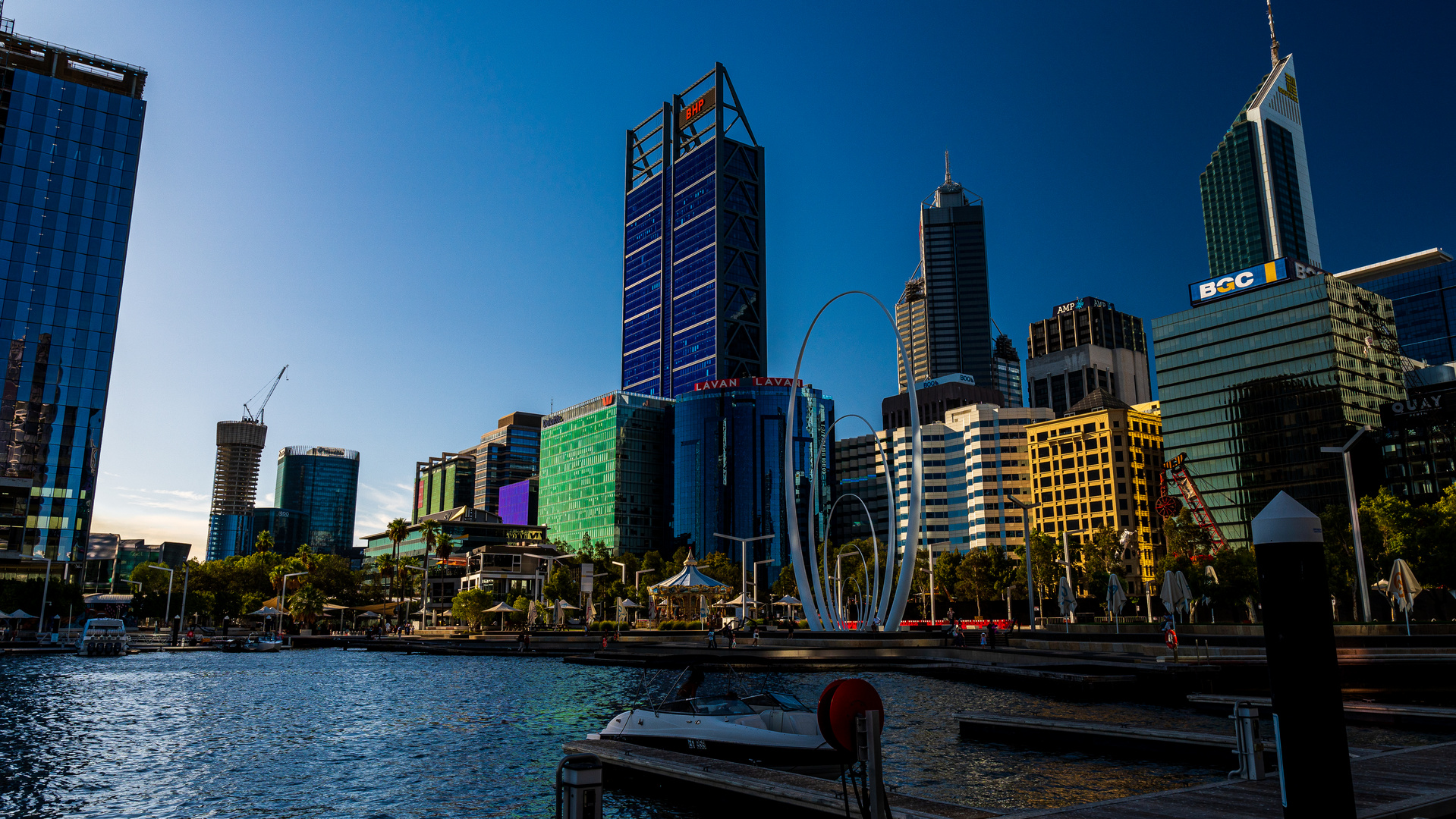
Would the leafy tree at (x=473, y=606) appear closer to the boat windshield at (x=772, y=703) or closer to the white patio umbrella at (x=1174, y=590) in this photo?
the white patio umbrella at (x=1174, y=590)

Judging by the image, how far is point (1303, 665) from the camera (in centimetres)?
803

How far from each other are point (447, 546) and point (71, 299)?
226 feet

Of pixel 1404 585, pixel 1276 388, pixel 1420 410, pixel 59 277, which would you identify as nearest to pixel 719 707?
pixel 1404 585

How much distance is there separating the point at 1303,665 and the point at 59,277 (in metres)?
165

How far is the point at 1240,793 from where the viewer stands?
40.9 feet

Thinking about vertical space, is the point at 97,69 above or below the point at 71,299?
above

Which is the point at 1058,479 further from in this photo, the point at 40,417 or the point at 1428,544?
the point at 40,417

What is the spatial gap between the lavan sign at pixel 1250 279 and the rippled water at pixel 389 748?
5712 inches

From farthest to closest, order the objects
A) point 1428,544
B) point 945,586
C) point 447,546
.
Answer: point 945,586 → point 447,546 → point 1428,544

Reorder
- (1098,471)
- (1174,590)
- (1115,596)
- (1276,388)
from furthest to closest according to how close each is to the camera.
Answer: (1098,471) < (1276,388) < (1115,596) < (1174,590)

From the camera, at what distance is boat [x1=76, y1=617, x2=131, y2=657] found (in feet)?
245

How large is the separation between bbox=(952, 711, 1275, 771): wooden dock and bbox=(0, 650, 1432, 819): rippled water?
2.37ft

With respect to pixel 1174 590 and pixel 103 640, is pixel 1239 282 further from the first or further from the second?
pixel 103 640

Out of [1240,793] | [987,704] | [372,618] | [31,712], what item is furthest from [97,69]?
[1240,793]
